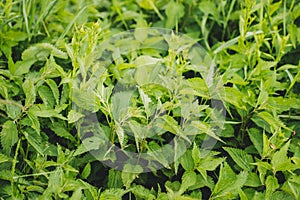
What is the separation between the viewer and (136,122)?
1.44 meters

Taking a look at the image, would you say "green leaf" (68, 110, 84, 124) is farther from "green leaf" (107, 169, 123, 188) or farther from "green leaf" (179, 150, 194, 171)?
"green leaf" (179, 150, 194, 171)

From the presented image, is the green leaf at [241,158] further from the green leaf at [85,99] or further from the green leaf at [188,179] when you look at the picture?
the green leaf at [85,99]

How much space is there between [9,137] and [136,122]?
38 cm

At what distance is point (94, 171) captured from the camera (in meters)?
1.55

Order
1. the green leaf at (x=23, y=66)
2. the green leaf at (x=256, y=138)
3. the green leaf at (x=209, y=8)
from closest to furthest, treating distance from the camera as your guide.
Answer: the green leaf at (x=256, y=138), the green leaf at (x=23, y=66), the green leaf at (x=209, y=8)

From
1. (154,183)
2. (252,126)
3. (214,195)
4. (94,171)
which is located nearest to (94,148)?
(94,171)

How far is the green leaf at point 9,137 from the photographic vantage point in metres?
1.44

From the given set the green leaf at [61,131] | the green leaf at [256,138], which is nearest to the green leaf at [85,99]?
the green leaf at [61,131]

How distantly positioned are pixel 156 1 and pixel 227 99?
0.82m

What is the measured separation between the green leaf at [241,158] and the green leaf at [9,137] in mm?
637

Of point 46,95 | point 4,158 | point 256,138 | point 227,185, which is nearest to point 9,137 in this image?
point 4,158

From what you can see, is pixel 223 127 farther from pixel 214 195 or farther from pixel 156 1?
pixel 156 1

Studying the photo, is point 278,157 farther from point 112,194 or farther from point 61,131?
point 61,131

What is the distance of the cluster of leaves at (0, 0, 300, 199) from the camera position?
55.7 inches
